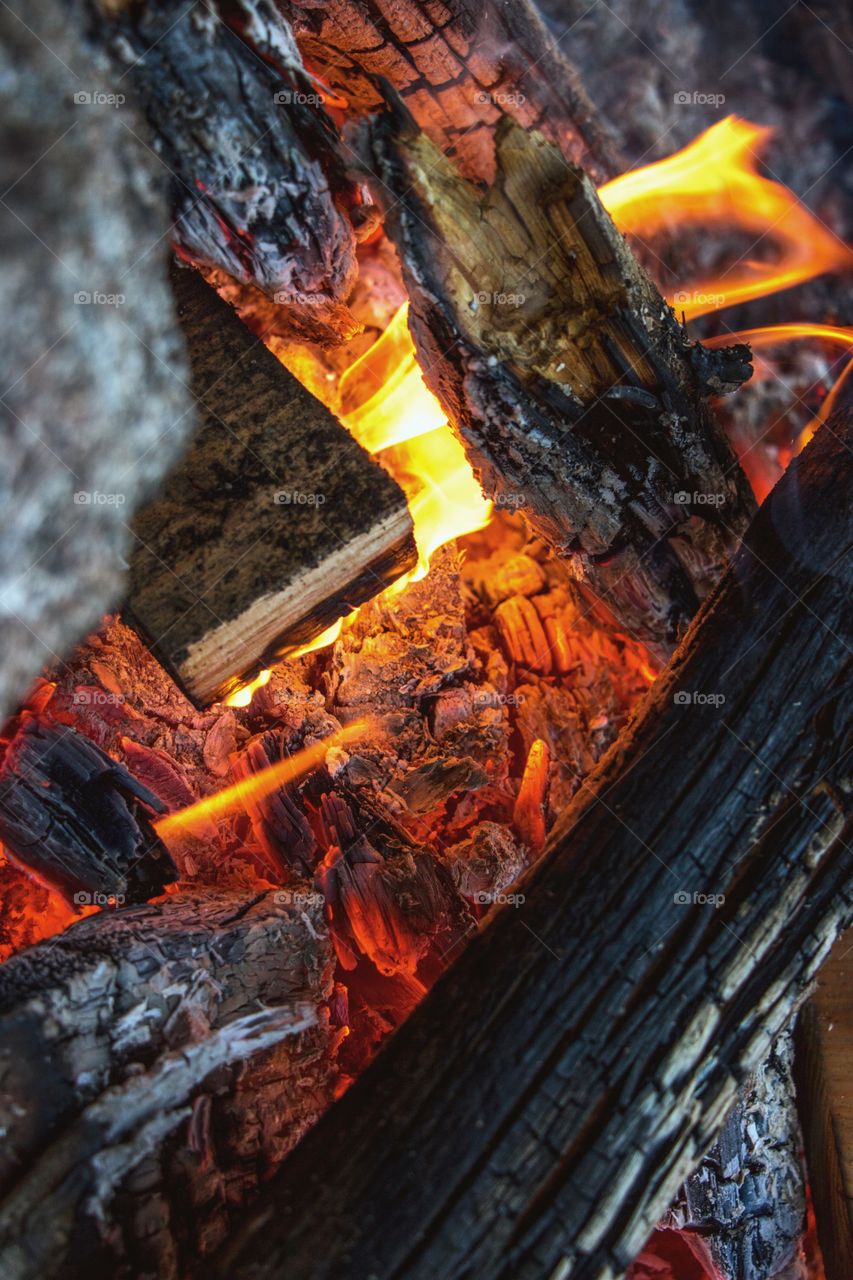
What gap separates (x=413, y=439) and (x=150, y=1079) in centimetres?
237

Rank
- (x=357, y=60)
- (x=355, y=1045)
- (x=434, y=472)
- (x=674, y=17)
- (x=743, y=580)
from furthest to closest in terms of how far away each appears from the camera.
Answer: (x=674, y=17), (x=434, y=472), (x=357, y=60), (x=355, y=1045), (x=743, y=580)

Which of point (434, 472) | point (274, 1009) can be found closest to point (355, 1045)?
point (274, 1009)

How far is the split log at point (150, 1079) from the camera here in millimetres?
1676

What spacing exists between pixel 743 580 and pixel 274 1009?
1.69 m

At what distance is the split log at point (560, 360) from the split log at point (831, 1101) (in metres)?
1.42

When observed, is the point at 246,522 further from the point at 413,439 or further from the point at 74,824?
the point at 413,439

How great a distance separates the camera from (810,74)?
3.86 metres

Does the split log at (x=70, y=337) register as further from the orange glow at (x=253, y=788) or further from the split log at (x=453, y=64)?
the split log at (x=453, y=64)

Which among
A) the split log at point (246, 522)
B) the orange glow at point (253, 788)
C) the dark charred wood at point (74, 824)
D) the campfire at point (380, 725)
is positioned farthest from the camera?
the orange glow at point (253, 788)

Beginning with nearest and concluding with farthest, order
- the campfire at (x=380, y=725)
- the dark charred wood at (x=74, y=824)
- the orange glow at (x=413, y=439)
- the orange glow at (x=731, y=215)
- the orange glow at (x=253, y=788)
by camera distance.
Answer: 1. the campfire at (x=380, y=725)
2. the dark charred wood at (x=74, y=824)
3. the orange glow at (x=253, y=788)
4. the orange glow at (x=413, y=439)
5. the orange glow at (x=731, y=215)

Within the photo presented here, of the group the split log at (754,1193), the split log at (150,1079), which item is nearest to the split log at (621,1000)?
the split log at (150,1079)

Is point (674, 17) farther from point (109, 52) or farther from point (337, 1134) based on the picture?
point (337, 1134)

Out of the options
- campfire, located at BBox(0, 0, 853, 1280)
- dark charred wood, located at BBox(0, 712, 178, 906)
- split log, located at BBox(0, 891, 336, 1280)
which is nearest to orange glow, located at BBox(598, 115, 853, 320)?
campfire, located at BBox(0, 0, 853, 1280)

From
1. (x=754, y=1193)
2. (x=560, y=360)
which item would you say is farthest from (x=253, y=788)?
(x=754, y=1193)
